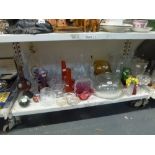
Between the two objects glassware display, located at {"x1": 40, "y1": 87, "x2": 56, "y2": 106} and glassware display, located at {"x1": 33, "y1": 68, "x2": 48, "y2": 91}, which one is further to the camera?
glassware display, located at {"x1": 33, "y1": 68, "x2": 48, "y2": 91}

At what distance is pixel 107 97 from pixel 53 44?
0.50 meters

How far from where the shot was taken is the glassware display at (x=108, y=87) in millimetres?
1101

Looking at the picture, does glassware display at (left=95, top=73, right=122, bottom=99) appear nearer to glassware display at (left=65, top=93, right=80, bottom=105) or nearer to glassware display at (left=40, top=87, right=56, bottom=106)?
glassware display at (left=65, top=93, right=80, bottom=105)

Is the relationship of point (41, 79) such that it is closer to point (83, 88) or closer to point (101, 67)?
point (83, 88)

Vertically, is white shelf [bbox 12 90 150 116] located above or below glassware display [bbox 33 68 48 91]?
below

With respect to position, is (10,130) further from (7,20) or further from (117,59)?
(117,59)

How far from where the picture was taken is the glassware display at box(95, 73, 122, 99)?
110 centimetres

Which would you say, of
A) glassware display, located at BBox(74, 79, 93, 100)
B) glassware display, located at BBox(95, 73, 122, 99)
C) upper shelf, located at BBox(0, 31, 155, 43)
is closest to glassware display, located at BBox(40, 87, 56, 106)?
glassware display, located at BBox(74, 79, 93, 100)

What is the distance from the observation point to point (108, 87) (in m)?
1.18

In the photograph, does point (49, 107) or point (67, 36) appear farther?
point (49, 107)

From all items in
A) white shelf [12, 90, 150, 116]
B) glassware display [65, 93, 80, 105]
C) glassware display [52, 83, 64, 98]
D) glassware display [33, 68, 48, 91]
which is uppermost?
glassware display [33, 68, 48, 91]

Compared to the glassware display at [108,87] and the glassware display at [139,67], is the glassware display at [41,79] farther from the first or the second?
the glassware display at [139,67]

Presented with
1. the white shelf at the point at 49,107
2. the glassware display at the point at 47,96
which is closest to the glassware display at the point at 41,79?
the glassware display at the point at 47,96

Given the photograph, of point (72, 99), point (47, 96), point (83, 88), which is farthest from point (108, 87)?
point (47, 96)
